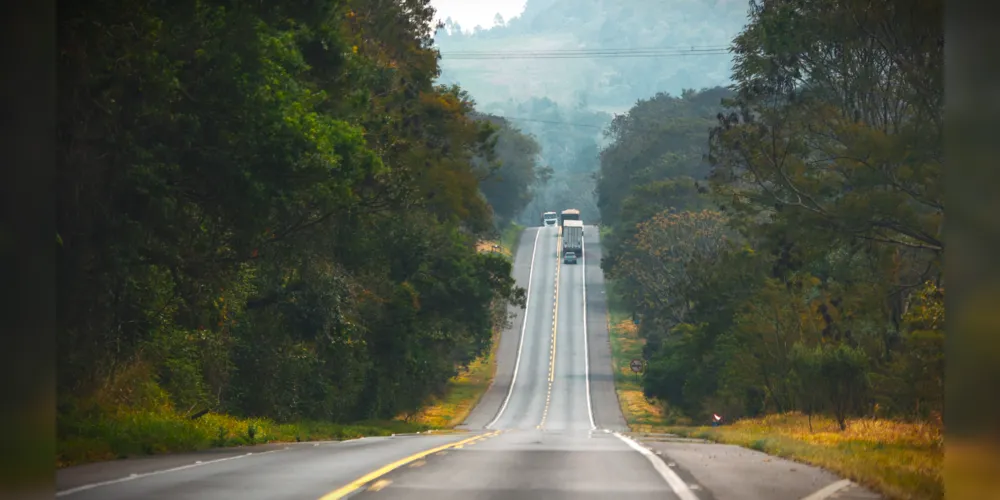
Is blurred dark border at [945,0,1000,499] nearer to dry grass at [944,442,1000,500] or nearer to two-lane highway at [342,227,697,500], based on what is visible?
dry grass at [944,442,1000,500]

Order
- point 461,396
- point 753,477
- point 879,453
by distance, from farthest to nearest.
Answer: point 461,396 → point 879,453 → point 753,477

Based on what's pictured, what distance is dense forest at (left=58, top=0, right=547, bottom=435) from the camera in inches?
895

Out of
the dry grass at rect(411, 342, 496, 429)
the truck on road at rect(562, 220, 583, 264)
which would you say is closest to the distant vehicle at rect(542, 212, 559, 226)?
the truck on road at rect(562, 220, 583, 264)

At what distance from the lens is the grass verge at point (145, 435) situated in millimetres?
17688

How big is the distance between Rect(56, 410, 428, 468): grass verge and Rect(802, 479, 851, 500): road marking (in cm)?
941

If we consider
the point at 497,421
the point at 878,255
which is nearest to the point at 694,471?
the point at 878,255

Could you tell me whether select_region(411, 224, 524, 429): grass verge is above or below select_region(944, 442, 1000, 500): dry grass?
below

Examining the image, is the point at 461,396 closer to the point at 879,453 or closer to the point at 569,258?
the point at 569,258

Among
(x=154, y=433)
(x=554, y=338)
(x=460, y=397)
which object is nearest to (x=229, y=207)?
(x=154, y=433)

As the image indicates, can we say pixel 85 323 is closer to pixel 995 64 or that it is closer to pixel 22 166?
pixel 22 166

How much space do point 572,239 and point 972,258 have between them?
12683 centimetres

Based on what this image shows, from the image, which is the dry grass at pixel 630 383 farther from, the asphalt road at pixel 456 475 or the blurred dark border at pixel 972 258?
the blurred dark border at pixel 972 258

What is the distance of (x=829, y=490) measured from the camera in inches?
535

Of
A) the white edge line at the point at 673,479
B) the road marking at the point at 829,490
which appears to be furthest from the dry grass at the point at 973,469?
the white edge line at the point at 673,479
